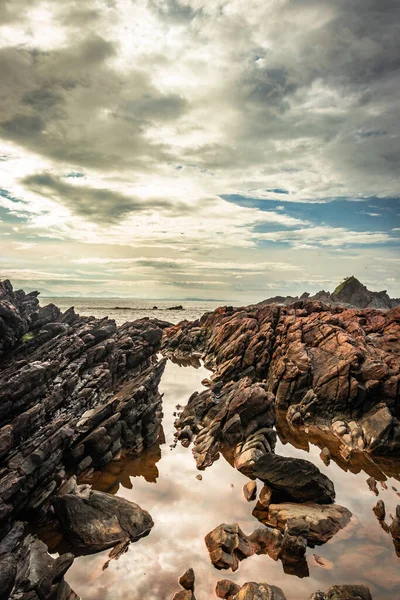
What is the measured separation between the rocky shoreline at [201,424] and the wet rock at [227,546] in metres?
0.06

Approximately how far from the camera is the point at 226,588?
13.9 metres

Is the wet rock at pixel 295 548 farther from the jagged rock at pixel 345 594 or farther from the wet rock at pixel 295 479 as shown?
the wet rock at pixel 295 479

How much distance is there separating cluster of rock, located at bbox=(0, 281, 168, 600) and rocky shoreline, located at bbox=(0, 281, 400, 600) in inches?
3.4

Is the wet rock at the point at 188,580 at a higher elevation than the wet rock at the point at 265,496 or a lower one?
higher

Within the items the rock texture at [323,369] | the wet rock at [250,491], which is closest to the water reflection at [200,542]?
the wet rock at [250,491]

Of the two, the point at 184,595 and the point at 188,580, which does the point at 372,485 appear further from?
the point at 184,595

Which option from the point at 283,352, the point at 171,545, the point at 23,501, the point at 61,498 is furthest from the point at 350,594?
the point at 283,352

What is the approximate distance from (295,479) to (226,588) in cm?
823

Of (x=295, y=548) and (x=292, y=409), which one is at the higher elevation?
(x=295, y=548)

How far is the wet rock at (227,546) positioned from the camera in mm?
15492

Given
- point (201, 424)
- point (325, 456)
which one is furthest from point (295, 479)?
point (201, 424)

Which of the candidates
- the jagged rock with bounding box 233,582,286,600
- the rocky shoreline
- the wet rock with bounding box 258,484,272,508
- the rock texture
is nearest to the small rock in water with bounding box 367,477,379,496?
the rocky shoreline

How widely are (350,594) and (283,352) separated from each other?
34.1 m

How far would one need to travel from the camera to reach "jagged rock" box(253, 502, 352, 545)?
17.4 meters
